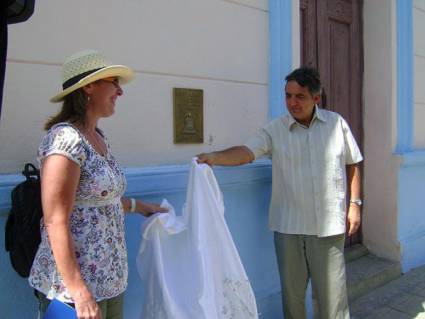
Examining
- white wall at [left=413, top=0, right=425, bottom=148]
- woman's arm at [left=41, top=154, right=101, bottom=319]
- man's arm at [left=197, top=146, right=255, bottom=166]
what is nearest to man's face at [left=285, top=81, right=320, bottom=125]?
man's arm at [left=197, top=146, right=255, bottom=166]

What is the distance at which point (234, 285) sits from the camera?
224 centimetres

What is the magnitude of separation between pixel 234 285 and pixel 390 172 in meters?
2.97

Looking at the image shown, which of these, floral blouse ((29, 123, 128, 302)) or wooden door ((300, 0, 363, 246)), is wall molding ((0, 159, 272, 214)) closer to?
floral blouse ((29, 123, 128, 302))

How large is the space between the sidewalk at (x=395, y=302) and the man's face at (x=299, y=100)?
1.92m

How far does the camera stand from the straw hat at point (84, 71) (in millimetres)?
1805

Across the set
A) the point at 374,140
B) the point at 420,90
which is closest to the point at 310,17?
the point at 374,140

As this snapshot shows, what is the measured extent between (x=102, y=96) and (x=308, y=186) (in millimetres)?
1483

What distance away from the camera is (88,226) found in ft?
5.90

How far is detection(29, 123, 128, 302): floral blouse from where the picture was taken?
172cm

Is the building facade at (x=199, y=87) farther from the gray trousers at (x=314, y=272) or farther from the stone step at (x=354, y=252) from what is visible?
the gray trousers at (x=314, y=272)

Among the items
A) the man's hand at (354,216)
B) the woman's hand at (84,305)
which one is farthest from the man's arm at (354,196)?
the woman's hand at (84,305)

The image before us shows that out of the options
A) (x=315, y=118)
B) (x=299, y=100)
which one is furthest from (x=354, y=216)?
(x=299, y=100)

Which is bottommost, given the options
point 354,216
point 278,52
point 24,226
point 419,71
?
point 354,216

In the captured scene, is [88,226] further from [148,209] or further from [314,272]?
[314,272]
